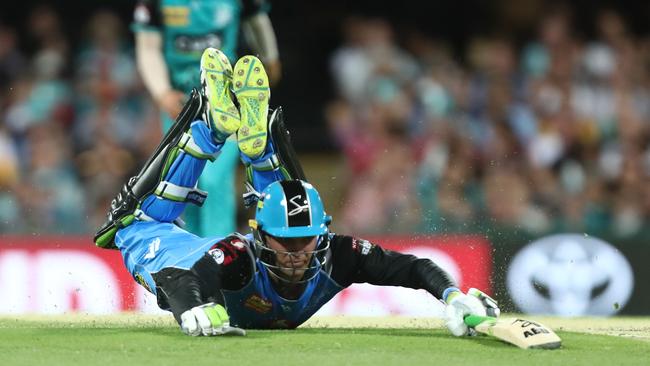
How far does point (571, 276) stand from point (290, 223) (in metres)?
5.19

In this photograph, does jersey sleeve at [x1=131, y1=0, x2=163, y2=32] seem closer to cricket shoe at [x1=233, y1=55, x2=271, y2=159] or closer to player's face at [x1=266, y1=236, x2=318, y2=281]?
cricket shoe at [x1=233, y1=55, x2=271, y2=159]

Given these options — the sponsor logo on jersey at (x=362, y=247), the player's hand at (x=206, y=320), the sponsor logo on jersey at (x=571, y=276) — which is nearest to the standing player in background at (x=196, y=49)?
the sponsor logo on jersey at (x=362, y=247)

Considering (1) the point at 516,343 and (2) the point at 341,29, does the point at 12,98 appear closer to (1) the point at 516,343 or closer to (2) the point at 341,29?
(2) the point at 341,29

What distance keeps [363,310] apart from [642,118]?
4.71m

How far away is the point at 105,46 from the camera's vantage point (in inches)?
566

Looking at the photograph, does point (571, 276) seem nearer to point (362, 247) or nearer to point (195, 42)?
point (195, 42)

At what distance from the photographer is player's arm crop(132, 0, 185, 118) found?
372 inches

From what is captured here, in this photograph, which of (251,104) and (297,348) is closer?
(297,348)

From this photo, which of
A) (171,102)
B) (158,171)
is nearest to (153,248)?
(158,171)

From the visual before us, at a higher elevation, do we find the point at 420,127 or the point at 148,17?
the point at 148,17

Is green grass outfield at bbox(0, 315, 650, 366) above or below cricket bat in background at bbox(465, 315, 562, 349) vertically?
below

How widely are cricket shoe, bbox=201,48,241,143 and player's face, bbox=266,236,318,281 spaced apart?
999 millimetres

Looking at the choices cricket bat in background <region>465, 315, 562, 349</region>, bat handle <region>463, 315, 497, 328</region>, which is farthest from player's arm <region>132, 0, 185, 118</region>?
cricket bat in background <region>465, 315, 562, 349</region>

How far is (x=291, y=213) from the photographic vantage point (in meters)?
7.07
